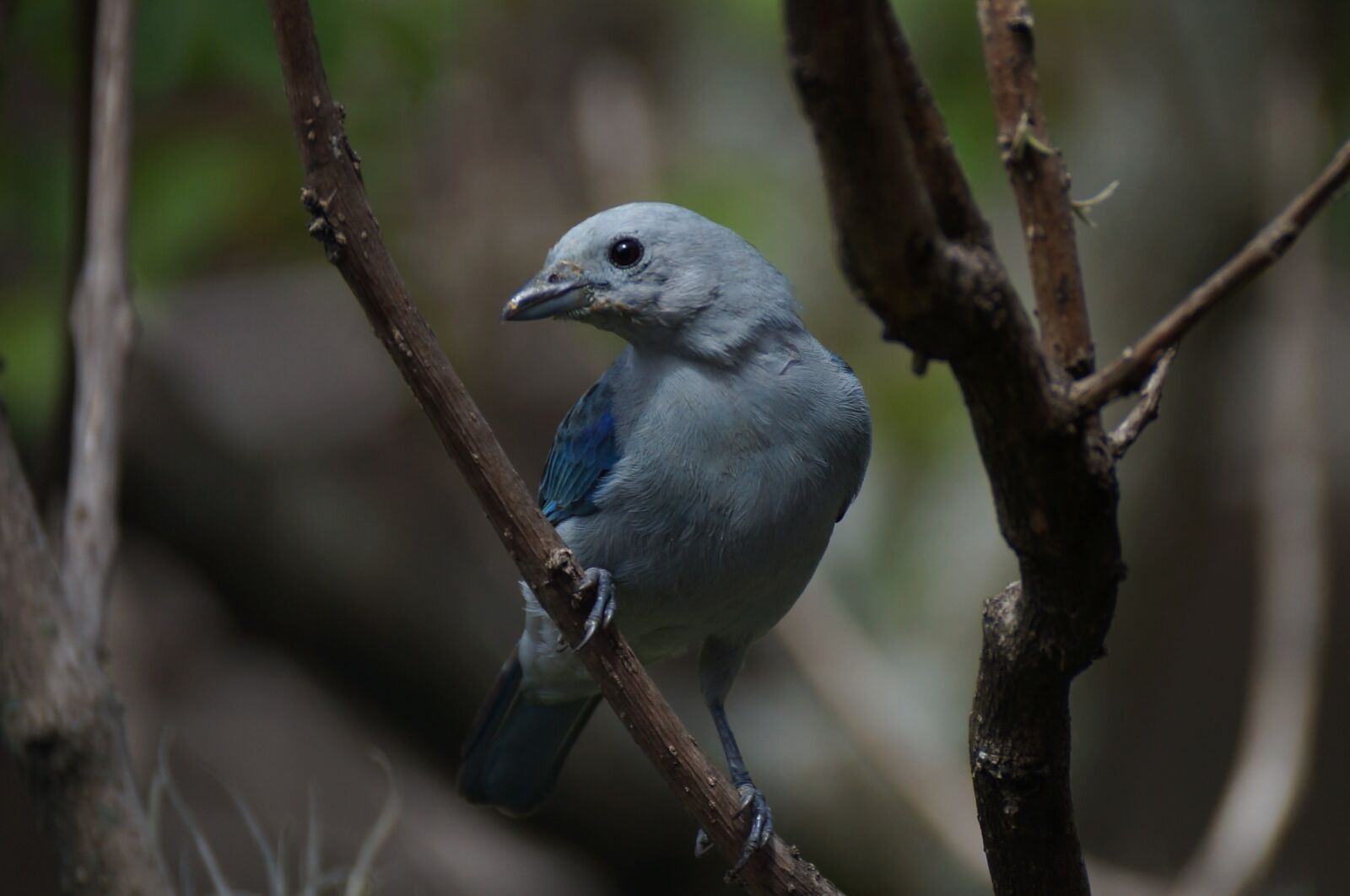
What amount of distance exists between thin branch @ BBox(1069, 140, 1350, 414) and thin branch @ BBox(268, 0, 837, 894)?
2.81 feet

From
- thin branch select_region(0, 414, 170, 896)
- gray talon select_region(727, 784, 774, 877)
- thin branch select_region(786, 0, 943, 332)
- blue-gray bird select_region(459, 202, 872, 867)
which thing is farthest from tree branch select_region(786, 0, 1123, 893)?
thin branch select_region(0, 414, 170, 896)

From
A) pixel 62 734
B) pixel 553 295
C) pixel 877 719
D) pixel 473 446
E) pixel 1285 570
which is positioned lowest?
pixel 877 719

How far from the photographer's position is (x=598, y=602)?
2105 mm

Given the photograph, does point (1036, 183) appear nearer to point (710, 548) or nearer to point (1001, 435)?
point (1001, 435)

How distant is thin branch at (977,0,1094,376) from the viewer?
1753 millimetres

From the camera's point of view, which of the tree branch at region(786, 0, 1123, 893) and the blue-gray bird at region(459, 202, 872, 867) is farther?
the blue-gray bird at region(459, 202, 872, 867)

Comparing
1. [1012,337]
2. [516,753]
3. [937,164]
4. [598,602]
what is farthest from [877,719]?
[937,164]

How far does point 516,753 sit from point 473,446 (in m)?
1.50

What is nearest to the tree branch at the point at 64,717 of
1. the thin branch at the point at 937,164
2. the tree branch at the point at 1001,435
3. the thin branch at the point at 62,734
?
the thin branch at the point at 62,734

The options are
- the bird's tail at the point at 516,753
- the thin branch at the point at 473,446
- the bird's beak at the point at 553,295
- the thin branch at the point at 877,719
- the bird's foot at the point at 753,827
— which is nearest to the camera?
the thin branch at the point at 473,446

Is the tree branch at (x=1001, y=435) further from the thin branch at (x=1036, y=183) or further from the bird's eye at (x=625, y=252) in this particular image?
the bird's eye at (x=625, y=252)

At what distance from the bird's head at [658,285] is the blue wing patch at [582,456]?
0.19 meters

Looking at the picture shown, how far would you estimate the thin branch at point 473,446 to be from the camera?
1.66 metres

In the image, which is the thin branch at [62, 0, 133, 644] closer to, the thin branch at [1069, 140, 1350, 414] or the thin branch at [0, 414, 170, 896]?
the thin branch at [0, 414, 170, 896]
